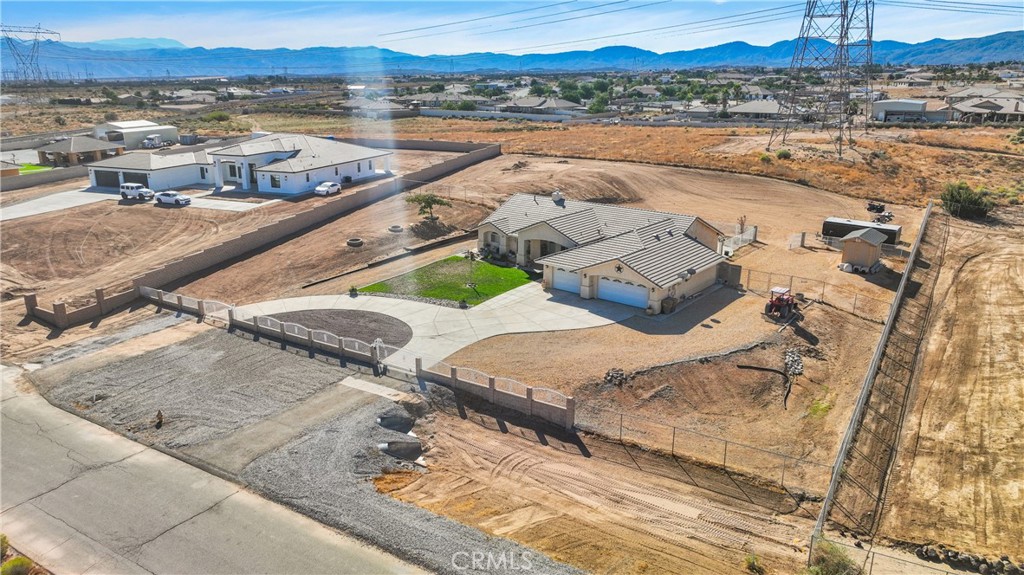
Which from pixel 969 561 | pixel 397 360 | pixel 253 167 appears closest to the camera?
pixel 969 561

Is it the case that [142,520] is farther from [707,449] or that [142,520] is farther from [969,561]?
[969,561]

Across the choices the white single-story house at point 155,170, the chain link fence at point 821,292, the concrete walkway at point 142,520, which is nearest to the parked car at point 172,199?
the white single-story house at point 155,170

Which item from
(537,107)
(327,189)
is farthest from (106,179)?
(537,107)

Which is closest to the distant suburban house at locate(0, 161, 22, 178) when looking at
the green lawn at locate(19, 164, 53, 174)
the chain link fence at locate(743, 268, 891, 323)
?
the green lawn at locate(19, 164, 53, 174)

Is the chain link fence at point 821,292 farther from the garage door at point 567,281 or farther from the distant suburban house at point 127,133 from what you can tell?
the distant suburban house at point 127,133

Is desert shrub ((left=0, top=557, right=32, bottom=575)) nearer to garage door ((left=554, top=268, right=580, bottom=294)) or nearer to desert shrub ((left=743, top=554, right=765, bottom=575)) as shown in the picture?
desert shrub ((left=743, top=554, right=765, bottom=575))

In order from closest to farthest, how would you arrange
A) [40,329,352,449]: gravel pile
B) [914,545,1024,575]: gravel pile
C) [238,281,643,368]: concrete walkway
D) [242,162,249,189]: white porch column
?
[914,545,1024,575]: gravel pile, [40,329,352,449]: gravel pile, [238,281,643,368]: concrete walkway, [242,162,249,189]: white porch column
